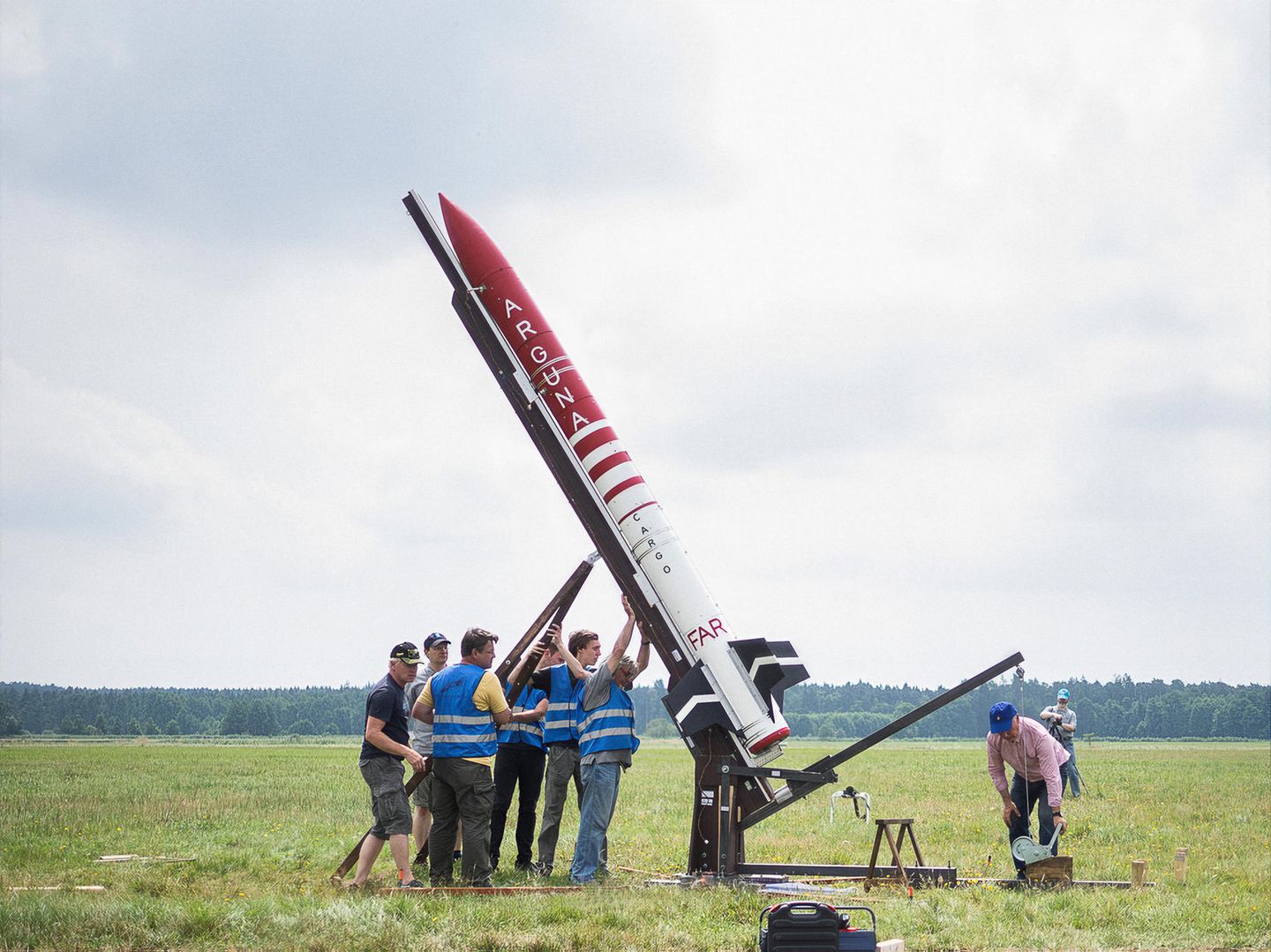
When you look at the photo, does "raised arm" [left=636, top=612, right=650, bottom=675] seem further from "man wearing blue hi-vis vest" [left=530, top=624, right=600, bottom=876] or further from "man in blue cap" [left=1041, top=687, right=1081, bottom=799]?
"man in blue cap" [left=1041, top=687, right=1081, bottom=799]

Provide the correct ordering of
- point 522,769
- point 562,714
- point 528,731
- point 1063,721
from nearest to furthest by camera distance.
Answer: point 562,714
point 528,731
point 522,769
point 1063,721

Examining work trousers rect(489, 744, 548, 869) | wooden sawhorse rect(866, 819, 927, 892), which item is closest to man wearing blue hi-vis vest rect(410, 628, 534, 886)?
work trousers rect(489, 744, 548, 869)

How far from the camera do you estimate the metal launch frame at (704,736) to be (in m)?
10.4

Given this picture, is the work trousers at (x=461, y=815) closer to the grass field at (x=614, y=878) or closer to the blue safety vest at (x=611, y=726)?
the grass field at (x=614, y=878)

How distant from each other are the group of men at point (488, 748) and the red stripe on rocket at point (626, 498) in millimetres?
498

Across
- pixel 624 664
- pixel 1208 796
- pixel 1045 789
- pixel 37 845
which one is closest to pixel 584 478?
pixel 624 664

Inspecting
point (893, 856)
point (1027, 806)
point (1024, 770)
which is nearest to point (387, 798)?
point (893, 856)

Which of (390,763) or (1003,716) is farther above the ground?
(1003,716)

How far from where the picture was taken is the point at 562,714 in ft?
35.7

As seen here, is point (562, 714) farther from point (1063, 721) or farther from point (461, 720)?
point (1063, 721)

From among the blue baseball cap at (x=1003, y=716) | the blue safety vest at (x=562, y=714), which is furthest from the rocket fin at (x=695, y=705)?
the blue baseball cap at (x=1003, y=716)

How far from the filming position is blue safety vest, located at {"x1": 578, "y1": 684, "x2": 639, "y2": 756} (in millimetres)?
10219

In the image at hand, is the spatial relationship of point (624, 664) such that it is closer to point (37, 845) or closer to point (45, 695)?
point (37, 845)

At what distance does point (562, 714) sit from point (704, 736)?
1.30 meters
